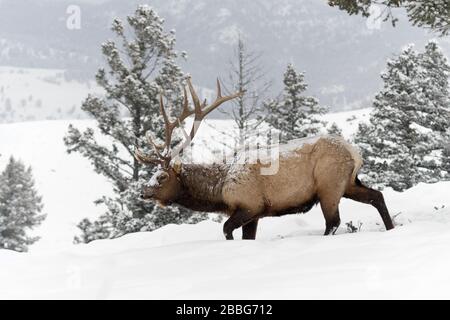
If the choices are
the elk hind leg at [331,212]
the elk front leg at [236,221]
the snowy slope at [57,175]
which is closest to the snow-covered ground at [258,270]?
the elk hind leg at [331,212]

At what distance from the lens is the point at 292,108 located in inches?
814

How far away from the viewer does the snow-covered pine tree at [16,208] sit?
88.5 ft

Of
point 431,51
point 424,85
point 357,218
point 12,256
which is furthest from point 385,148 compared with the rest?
point 12,256

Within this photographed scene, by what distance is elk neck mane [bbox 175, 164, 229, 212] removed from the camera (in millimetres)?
6750

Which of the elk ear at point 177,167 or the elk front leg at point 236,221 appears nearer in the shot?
the elk front leg at point 236,221

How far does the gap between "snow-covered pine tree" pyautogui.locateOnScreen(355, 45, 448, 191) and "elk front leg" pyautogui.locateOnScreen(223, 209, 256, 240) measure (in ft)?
42.6

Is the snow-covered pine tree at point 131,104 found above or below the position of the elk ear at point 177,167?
above

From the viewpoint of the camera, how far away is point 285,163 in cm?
643

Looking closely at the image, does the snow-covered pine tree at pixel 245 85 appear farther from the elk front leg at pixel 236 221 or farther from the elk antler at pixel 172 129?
the elk front leg at pixel 236 221

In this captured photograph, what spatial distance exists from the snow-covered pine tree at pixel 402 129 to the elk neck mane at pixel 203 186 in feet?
41.8

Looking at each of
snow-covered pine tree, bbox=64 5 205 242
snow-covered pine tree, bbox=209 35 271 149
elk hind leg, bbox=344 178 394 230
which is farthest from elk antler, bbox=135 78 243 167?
snow-covered pine tree, bbox=209 35 271 149

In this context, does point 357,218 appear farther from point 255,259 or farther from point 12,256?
point 12,256

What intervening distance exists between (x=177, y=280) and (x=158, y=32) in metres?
14.2

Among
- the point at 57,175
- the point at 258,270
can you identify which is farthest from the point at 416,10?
the point at 57,175
